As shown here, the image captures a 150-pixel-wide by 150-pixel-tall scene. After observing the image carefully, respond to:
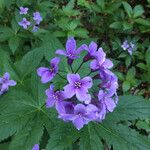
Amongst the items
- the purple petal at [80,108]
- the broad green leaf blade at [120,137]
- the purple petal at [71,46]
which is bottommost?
the broad green leaf blade at [120,137]

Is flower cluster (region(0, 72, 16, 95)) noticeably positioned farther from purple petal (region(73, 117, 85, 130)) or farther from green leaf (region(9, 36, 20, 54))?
green leaf (region(9, 36, 20, 54))

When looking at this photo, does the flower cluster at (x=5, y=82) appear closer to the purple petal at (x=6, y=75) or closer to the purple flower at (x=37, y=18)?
the purple petal at (x=6, y=75)

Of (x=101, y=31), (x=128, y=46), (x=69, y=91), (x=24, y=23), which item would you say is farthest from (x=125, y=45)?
(x=69, y=91)

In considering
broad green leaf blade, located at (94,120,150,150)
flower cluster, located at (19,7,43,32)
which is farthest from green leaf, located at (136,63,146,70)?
broad green leaf blade, located at (94,120,150,150)

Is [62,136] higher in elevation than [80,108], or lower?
lower

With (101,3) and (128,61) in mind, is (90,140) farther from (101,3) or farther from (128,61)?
(101,3)

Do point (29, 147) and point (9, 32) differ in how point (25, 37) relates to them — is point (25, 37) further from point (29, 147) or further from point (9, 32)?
point (29, 147)

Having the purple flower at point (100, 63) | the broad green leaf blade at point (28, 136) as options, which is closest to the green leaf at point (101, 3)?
the purple flower at point (100, 63)
